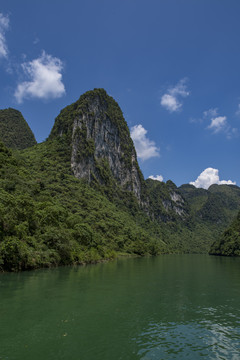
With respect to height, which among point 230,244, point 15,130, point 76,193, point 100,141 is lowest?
point 230,244

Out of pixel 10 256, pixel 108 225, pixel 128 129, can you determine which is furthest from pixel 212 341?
pixel 128 129

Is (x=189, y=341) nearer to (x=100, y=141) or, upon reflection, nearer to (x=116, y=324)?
(x=116, y=324)

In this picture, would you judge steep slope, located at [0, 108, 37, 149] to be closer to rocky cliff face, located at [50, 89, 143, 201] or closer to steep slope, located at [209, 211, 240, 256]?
rocky cliff face, located at [50, 89, 143, 201]

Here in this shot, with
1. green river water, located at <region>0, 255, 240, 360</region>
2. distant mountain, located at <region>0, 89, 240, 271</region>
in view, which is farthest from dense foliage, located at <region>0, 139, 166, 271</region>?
green river water, located at <region>0, 255, 240, 360</region>

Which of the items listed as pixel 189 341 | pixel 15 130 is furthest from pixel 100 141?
pixel 189 341

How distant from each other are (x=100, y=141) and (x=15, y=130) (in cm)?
6969

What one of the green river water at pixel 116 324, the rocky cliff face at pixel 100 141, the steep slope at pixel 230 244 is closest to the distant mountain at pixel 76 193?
the rocky cliff face at pixel 100 141

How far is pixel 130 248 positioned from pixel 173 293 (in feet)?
242

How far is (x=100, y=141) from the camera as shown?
6043 inches

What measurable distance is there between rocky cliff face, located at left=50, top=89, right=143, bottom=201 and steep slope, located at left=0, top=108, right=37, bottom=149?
36877 millimetres

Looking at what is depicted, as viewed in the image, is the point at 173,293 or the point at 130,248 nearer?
the point at 173,293

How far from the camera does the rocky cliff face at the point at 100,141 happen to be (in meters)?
131

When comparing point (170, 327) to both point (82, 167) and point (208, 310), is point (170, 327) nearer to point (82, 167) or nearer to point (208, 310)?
point (208, 310)

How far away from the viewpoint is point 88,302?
54.3 feet
